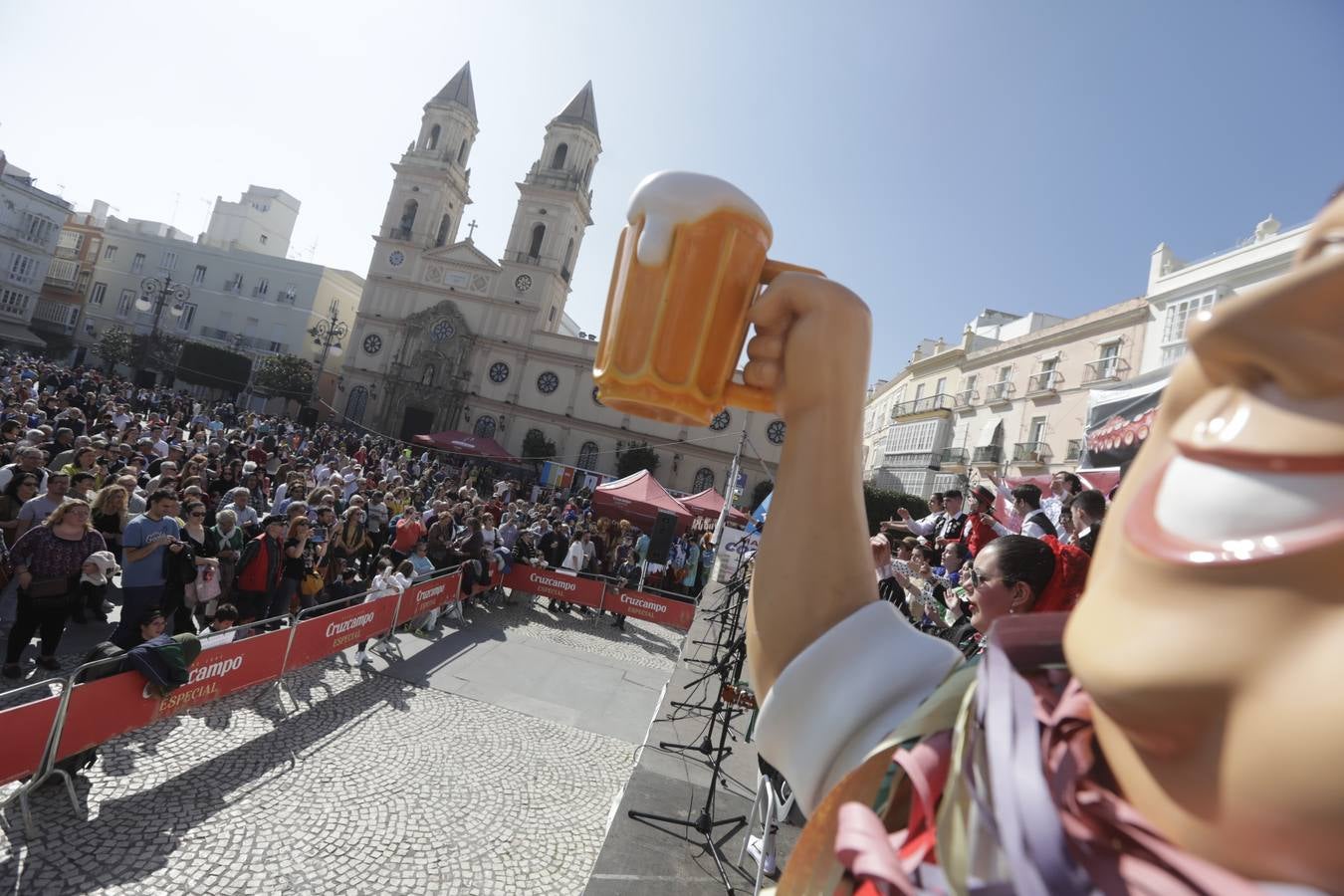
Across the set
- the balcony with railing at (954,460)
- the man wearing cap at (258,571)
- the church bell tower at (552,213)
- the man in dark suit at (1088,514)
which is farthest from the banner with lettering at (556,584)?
the church bell tower at (552,213)

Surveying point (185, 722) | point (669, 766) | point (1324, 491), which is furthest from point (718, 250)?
point (185, 722)

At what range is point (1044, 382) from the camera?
2480 centimetres

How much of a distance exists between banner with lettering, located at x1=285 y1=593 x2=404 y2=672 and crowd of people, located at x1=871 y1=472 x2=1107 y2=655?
5.13 meters

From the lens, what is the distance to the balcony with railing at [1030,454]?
77.9 feet

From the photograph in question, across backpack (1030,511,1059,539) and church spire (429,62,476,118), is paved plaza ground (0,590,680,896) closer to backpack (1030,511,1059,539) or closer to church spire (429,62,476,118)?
backpack (1030,511,1059,539)

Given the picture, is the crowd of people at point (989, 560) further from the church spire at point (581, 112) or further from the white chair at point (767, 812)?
the church spire at point (581, 112)

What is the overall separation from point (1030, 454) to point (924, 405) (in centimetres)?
930

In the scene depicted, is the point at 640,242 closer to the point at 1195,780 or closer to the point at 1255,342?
the point at 1255,342

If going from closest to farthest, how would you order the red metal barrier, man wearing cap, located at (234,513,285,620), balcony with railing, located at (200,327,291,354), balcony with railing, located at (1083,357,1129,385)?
the red metal barrier < man wearing cap, located at (234,513,285,620) < balcony with railing, located at (1083,357,1129,385) < balcony with railing, located at (200,327,291,354)

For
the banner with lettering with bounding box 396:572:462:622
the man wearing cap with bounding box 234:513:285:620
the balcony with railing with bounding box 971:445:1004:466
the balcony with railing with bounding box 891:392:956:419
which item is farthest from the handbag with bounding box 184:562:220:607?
the balcony with railing with bounding box 891:392:956:419

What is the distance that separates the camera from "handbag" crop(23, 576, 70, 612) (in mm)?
4977

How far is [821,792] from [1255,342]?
0.87 metres

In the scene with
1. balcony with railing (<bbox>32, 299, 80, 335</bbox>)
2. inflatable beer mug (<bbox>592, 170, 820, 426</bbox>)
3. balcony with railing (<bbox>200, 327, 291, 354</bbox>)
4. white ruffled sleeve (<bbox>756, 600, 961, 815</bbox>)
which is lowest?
white ruffled sleeve (<bbox>756, 600, 961, 815</bbox>)

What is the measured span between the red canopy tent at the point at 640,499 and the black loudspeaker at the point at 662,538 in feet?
4.73
